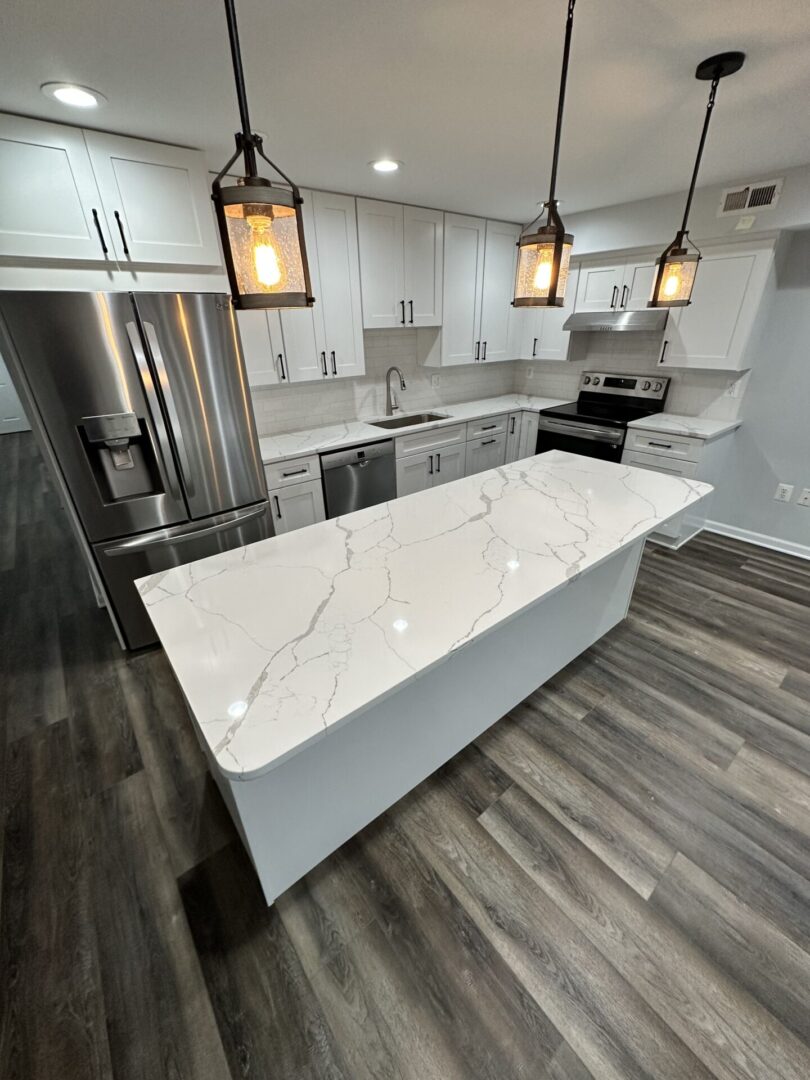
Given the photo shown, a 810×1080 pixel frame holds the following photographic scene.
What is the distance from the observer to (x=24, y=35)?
4.03ft

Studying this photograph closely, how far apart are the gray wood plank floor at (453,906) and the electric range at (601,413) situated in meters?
2.00

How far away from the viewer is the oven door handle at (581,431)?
136 inches

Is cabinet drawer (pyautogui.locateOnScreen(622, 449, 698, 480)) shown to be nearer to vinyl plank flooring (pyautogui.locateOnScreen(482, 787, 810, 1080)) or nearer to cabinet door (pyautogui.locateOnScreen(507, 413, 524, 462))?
cabinet door (pyautogui.locateOnScreen(507, 413, 524, 462))

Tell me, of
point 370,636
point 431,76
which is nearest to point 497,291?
point 431,76

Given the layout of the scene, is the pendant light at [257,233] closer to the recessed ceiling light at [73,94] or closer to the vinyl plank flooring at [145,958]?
the recessed ceiling light at [73,94]

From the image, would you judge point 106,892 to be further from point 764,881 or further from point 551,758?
point 764,881

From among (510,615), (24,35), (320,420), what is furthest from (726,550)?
(24,35)

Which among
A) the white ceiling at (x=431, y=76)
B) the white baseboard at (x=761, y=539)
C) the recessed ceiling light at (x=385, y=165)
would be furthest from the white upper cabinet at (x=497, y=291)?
the white baseboard at (x=761, y=539)

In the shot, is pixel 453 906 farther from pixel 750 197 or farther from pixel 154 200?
pixel 750 197

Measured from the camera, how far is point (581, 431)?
3.66 meters

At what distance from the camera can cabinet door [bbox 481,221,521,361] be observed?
12.3 ft

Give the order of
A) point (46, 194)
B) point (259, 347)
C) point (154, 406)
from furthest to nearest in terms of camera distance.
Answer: point (259, 347)
point (154, 406)
point (46, 194)

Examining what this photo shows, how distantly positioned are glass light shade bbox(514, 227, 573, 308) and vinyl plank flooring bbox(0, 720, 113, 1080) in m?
2.27

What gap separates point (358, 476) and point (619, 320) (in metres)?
2.34
